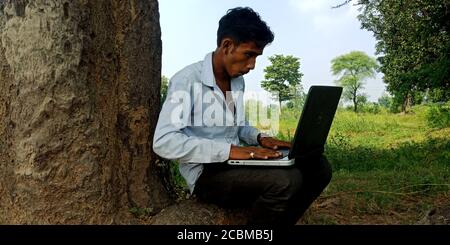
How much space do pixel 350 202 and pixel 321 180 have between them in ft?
5.96

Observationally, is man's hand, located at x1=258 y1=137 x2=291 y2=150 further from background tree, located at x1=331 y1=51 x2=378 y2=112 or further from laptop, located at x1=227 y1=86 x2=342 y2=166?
background tree, located at x1=331 y1=51 x2=378 y2=112

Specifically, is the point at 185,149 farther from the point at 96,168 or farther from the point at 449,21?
the point at 449,21

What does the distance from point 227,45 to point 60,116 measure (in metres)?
1.02

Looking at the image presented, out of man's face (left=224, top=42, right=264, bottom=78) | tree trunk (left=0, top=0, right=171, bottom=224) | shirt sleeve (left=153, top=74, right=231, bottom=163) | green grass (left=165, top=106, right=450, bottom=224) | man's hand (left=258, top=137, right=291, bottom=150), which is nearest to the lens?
shirt sleeve (left=153, top=74, right=231, bottom=163)

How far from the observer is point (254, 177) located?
2697mm

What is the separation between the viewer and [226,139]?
3.02m

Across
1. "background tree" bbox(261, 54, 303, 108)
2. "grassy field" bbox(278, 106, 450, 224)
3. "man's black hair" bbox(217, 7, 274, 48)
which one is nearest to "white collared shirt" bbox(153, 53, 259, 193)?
"man's black hair" bbox(217, 7, 274, 48)

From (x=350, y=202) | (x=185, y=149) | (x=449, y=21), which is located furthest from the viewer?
(x=449, y=21)

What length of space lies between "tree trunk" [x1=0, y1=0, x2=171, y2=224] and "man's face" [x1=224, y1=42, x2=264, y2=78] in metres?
0.71

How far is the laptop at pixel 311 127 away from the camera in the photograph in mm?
2674

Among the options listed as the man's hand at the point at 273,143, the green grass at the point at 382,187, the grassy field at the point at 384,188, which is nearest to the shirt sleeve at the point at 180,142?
the man's hand at the point at 273,143

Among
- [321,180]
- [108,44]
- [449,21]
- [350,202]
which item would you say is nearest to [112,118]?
[108,44]

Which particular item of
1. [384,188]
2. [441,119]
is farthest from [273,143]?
[441,119]

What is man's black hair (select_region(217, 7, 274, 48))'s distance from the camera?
111 inches
